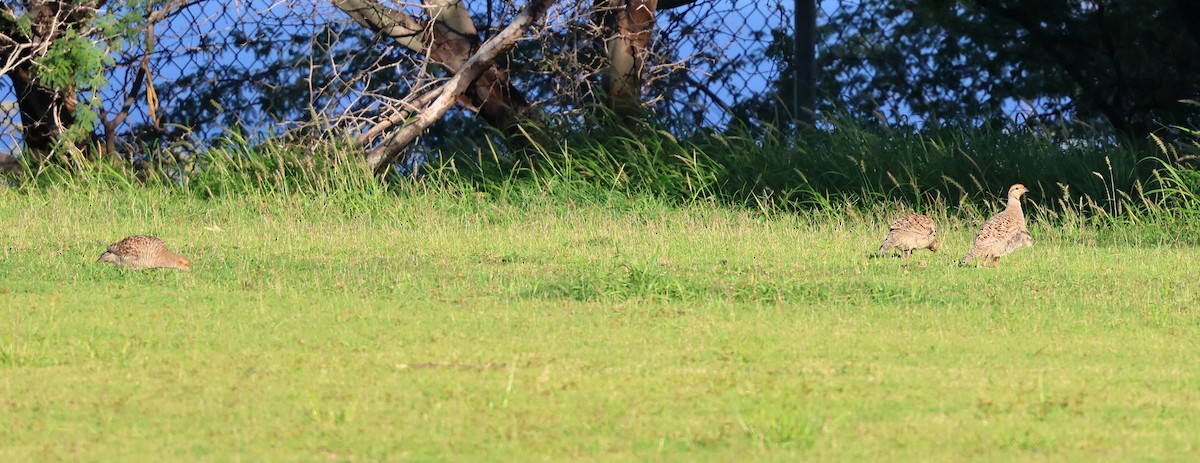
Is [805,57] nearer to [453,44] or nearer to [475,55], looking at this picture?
[475,55]

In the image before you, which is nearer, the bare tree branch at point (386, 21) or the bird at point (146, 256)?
the bird at point (146, 256)

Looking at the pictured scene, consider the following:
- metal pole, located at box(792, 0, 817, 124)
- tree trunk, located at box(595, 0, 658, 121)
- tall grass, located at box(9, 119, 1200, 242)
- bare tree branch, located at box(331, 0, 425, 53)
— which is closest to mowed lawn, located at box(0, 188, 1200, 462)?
tall grass, located at box(9, 119, 1200, 242)

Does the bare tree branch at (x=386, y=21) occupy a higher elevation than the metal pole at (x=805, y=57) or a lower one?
higher

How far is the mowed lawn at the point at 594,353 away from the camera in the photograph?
371 cm

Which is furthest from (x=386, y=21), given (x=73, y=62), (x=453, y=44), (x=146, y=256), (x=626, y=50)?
(x=146, y=256)

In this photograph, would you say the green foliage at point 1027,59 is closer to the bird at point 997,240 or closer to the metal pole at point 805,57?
the metal pole at point 805,57

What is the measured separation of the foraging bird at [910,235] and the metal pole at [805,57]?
15.3 ft

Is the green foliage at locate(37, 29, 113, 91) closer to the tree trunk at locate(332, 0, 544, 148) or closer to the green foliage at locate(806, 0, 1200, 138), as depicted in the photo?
the tree trunk at locate(332, 0, 544, 148)

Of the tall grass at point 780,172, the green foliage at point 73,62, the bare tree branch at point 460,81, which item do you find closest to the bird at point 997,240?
the tall grass at point 780,172

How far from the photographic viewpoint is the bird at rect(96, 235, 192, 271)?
7387mm

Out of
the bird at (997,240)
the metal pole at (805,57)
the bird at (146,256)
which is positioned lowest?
the bird at (997,240)

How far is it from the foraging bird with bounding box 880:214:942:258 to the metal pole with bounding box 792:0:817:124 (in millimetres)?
4667

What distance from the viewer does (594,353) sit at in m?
4.96

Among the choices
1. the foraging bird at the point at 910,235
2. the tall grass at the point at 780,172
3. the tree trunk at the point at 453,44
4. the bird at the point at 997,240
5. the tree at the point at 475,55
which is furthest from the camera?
the tree trunk at the point at 453,44
